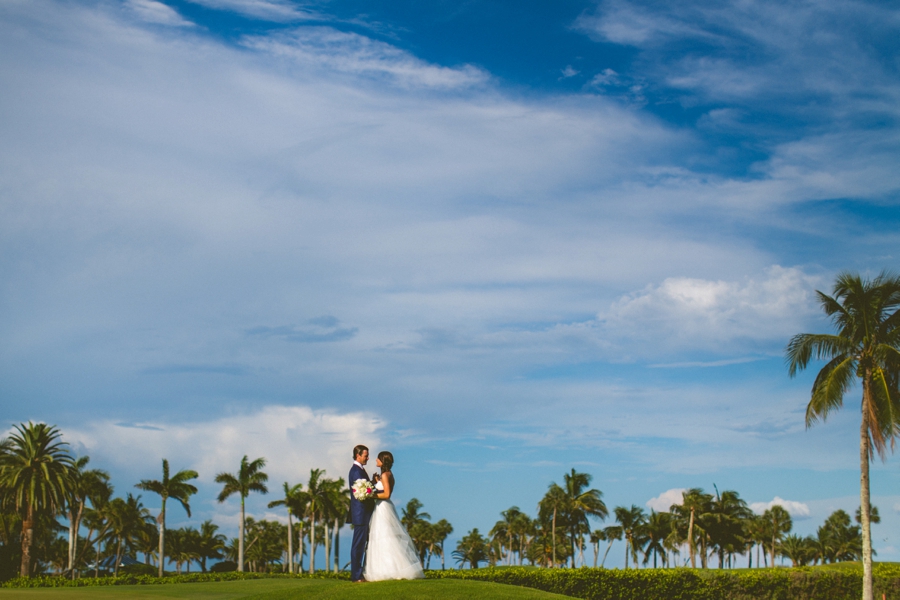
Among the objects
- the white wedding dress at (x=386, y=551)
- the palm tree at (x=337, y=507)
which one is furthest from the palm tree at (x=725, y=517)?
the white wedding dress at (x=386, y=551)

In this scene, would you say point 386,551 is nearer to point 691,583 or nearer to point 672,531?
point 691,583

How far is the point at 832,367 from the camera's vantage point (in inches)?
1443

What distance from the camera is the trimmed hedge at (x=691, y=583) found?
37.9m

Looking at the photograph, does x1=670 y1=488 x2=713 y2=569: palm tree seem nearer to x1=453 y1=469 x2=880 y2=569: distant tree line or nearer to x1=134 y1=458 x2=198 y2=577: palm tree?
x1=453 y1=469 x2=880 y2=569: distant tree line

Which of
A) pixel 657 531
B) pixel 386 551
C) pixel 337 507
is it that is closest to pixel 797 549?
pixel 657 531

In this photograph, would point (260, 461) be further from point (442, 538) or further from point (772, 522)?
point (772, 522)

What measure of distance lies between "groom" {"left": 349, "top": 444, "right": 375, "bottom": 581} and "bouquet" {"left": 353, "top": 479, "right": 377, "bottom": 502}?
5.5 inches

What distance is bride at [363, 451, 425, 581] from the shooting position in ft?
61.1

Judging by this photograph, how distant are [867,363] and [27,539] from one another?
63.2 meters

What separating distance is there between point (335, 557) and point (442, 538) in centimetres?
6120

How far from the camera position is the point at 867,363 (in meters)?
35.6

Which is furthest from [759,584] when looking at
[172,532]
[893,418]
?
[172,532]

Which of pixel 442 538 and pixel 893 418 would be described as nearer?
pixel 893 418

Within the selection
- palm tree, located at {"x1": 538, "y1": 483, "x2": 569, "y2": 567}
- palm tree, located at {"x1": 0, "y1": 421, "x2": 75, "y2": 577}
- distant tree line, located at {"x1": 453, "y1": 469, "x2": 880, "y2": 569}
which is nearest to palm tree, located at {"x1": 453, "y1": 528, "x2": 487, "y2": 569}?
distant tree line, located at {"x1": 453, "y1": 469, "x2": 880, "y2": 569}
